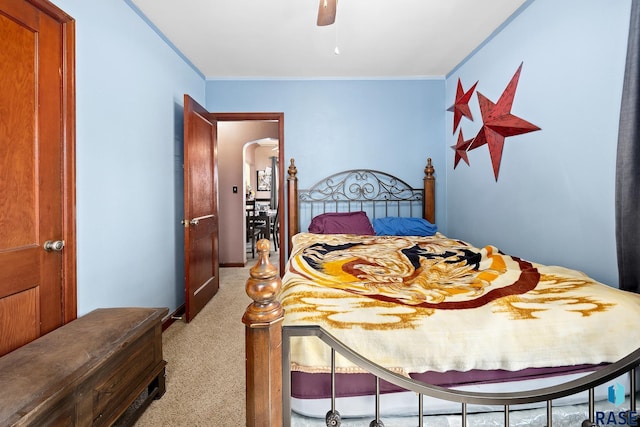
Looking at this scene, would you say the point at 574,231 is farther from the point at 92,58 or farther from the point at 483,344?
the point at 92,58

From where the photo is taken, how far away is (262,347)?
76cm

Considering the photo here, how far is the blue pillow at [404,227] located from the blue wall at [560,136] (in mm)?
568

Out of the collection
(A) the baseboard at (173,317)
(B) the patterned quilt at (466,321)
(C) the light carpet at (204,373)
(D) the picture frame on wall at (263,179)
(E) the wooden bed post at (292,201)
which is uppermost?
(D) the picture frame on wall at (263,179)

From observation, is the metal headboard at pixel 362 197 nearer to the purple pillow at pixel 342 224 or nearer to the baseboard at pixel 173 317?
the purple pillow at pixel 342 224

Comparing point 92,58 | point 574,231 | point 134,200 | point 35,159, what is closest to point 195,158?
point 134,200

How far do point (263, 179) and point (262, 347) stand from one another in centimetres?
808

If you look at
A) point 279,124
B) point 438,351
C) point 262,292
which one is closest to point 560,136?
point 438,351

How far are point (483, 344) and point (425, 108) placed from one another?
3209 mm

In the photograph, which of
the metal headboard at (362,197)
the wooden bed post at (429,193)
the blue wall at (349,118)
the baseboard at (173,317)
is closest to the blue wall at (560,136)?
the wooden bed post at (429,193)

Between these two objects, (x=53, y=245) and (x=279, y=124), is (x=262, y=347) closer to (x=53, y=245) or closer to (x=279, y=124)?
(x=53, y=245)

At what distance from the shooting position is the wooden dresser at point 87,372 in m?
1.00

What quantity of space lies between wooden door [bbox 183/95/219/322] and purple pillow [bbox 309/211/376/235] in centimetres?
112

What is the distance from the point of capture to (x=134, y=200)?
2281 millimetres

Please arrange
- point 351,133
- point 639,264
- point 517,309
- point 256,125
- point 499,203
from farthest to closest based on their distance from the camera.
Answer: point 256,125, point 351,133, point 499,203, point 639,264, point 517,309
